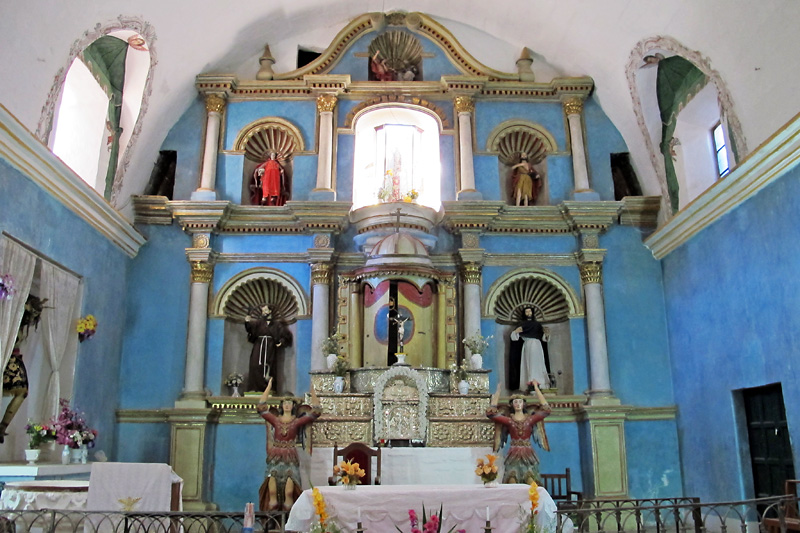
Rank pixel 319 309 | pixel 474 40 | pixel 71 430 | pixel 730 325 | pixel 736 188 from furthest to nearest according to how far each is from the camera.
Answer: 1. pixel 474 40
2. pixel 319 309
3. pixel 730 325
4. pixel 736 188
5. pixel 71 430

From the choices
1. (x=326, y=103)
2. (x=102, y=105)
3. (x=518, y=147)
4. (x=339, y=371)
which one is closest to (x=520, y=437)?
(x=339, y=371)

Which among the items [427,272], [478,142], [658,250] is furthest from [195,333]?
[658,250]

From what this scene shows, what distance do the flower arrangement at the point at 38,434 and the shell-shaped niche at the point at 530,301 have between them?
778cm

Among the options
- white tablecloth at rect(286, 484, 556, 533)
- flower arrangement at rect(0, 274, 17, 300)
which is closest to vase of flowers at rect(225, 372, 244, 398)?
flower arrangement at rect(0, 274, 17, 300)

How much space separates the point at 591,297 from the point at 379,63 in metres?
6.32

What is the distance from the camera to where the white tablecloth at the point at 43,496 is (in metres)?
7.07

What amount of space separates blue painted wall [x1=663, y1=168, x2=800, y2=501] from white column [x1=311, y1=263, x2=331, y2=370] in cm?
612

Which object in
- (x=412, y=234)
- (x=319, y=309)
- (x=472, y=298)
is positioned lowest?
(x=319, y=309)

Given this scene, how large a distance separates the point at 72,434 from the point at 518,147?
31.7 ft

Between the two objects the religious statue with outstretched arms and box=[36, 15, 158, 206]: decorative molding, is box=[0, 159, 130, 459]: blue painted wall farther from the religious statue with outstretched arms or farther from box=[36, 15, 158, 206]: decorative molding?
the religious statue with outstretched arms

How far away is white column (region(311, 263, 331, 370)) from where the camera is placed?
12766mm

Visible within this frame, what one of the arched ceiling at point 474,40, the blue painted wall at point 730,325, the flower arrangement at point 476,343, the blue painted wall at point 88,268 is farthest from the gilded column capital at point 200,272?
the blue painted wall at point 730,325

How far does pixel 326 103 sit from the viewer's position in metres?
14.4

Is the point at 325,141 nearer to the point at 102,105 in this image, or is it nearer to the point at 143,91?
the point at 143,91
